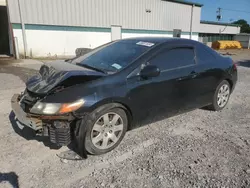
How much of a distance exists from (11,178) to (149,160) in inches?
65.3

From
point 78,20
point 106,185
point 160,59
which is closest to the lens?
point 106,185

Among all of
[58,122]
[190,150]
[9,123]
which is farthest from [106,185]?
[9,123]

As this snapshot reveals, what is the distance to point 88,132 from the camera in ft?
9.03

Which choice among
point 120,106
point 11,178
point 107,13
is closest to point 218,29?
point 107,13

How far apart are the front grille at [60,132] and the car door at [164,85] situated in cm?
95

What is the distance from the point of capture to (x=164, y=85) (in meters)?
3.42

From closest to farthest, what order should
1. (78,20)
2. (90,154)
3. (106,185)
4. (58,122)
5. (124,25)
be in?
(106,185)
(58,122)
(90,154)
(78,20)
(124,25)

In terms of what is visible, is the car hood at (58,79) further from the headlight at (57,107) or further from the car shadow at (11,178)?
the car shadow at (11,178)

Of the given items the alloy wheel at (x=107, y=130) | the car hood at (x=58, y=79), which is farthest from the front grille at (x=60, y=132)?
the car hood at (x=58, y=79)

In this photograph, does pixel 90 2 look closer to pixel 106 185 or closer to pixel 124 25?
pixel 124 25

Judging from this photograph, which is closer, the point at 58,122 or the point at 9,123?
the point at 58,122

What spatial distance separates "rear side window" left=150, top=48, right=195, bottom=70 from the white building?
1304 centimetres

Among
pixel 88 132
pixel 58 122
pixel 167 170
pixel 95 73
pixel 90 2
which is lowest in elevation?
pixel 167 170

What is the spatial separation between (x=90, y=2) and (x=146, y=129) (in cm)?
1589
